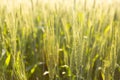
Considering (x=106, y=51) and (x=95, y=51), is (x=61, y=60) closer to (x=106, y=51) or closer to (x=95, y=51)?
(x=95, y=51)

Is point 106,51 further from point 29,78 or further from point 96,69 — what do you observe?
point 29,78

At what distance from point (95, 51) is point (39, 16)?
789 millimetres

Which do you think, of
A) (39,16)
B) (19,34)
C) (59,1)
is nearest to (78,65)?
(19,34)

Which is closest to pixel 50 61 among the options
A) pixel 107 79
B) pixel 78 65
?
pixel 78 65

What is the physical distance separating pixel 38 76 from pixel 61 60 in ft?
0.50

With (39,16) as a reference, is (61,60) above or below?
below

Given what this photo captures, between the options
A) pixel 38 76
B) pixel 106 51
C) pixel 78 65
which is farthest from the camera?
pixel 38 76

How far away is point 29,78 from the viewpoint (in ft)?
4.96

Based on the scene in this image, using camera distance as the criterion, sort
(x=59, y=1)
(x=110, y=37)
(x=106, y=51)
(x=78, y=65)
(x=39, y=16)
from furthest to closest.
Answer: (x=59, y=1) < (x=39, y=16) < (x=110, y=37) < (x=106, y=51) < (x=78, y=65)

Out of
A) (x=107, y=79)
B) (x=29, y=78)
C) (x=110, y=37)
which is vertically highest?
(x=110, y=37)

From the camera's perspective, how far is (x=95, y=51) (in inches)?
54.5

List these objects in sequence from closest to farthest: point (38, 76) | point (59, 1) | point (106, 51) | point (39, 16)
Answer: point (106, 51), point (38, 76), point (39, 16), point (59, 1)

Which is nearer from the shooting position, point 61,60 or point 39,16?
point 61,60

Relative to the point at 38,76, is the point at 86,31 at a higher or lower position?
higher
